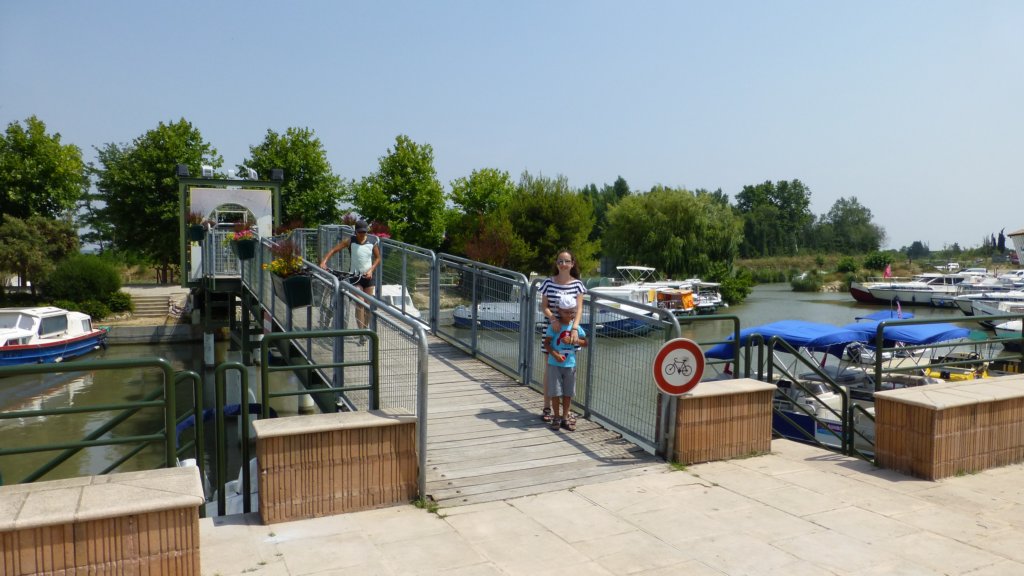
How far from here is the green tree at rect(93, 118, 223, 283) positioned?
44.3 m

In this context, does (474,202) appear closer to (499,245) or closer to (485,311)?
(499,245)

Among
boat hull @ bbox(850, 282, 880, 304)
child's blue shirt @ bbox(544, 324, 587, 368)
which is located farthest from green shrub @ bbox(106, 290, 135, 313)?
boat hull @ bbox(850, 282, 880, 304)

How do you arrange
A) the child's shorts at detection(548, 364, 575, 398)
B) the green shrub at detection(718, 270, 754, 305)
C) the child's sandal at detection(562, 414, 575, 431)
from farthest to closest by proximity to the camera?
the green shrub at detection(718, 270, 754, 305) → the child's sandal at detection(562, 414, 575, 431) → the child's shorts at detection(548, 364, 575, 398)

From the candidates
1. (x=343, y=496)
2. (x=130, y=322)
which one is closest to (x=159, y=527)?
(x=343, y=496)

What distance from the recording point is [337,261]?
1502 centimetres

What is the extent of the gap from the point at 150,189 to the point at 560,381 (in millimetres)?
43701

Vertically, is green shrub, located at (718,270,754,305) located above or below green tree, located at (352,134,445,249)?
below

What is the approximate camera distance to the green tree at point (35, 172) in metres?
41.0

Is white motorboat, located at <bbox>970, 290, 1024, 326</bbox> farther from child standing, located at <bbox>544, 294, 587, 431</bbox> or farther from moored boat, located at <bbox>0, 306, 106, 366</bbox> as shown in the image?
moored boat, located at <bbox>0, 306, 106, 366</bbox>

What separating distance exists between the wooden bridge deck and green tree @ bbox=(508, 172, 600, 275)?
37719 mm

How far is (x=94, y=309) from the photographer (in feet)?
122

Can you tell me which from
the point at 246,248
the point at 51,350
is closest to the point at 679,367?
the point at 246,248

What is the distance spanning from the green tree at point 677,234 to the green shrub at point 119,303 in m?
34.4

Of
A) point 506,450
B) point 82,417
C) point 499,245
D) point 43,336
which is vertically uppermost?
point 499,245
